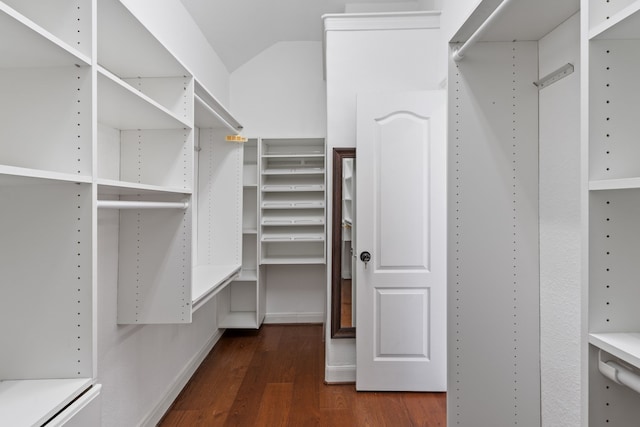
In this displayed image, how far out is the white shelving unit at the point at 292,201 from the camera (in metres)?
3.54

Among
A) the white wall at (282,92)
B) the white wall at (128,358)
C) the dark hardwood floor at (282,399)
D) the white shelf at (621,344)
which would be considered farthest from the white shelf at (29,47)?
the white wall at (282,92)

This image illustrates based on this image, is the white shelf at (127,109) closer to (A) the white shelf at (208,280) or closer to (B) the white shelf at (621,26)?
(A) the white shelf at (208,280)

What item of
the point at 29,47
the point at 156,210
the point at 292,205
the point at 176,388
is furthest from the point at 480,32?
the point at 176,388

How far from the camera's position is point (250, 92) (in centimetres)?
379

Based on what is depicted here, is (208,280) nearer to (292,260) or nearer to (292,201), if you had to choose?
(292,260)

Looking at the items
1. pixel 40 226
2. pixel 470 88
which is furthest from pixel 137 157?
pixel 470 88

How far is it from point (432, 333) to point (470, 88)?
1694 mm

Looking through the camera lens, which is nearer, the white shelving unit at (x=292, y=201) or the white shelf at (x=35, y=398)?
the white shelf at (x=35, y=398)

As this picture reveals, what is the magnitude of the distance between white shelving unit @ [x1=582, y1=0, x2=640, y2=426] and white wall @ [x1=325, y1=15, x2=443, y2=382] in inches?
74.2

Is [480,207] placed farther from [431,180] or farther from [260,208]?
[260,208]

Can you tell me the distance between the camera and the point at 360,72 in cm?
261

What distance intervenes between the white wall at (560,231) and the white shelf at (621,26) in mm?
559

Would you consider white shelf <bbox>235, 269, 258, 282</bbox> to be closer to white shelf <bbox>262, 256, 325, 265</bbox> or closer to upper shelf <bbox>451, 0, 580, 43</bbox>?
white shelf <bbox>262, 256, 325, 265</bbox>

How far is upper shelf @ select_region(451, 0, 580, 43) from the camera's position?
3.85 ft
